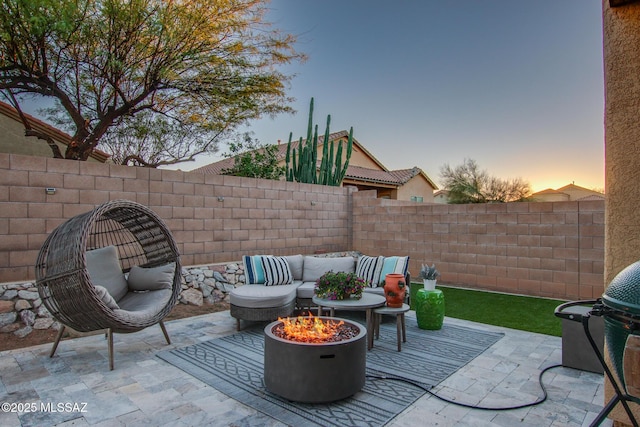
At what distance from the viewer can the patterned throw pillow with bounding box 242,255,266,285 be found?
5.73 metres

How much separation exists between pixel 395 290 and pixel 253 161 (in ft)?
24.5

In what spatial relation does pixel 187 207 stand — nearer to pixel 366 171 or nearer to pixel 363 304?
pixel 363 304

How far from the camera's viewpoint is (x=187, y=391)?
3184 mm

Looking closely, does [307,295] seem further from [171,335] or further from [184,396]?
[184,396]

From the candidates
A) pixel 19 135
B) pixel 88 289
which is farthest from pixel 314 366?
pixel 19 135

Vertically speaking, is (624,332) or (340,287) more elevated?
(624,332)

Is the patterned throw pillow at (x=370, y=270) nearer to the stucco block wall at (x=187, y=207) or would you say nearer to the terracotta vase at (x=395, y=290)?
the terracotta vase at (x=395, y=290)

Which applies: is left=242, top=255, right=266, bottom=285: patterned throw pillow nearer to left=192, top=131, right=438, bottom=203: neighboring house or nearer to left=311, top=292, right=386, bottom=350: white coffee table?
left=311, top=292, right=386, bottom=350: white coffee table

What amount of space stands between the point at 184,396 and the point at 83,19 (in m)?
7.89

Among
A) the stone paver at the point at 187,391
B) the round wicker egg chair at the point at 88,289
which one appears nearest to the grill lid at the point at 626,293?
the stone paver at the point at 187,391

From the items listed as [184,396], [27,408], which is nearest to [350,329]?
[184,396]

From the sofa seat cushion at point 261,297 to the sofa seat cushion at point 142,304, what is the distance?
84 centimetres

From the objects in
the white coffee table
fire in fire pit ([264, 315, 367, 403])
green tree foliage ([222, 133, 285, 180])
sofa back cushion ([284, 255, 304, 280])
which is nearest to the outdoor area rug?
fire in fire pit ([264, 315, 367, 403])

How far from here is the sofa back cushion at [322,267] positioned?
6.14 m
